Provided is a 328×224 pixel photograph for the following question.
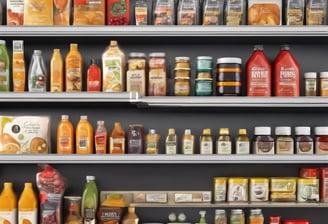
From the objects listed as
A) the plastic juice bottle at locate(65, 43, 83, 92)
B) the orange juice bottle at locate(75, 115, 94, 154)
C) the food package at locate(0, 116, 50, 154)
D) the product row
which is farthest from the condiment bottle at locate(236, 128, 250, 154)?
the food package at locate(0, 116, 50, 154)

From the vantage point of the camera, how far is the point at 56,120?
315 centimetres

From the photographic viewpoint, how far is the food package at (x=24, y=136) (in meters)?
2.94

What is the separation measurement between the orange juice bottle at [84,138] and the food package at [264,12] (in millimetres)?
961

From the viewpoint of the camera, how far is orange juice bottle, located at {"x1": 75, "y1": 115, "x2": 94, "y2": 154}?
2.94 meters

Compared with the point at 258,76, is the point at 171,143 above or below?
below

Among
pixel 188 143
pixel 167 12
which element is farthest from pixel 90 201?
pixel 167 12

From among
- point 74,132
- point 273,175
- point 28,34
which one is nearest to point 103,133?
point 74,132

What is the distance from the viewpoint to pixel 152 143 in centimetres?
297

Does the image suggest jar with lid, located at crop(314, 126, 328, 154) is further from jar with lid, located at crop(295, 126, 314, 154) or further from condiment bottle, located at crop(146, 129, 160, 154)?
condiment bottle, located at crop(146, 129, 160, 154)

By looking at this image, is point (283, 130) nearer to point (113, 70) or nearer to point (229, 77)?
point (229, 77)

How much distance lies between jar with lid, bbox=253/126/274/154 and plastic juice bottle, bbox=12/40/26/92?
1.19 m

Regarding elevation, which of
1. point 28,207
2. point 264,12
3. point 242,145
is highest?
point 264,12

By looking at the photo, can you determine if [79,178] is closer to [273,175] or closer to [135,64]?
[135,64]

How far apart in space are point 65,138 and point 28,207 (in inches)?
15.0
